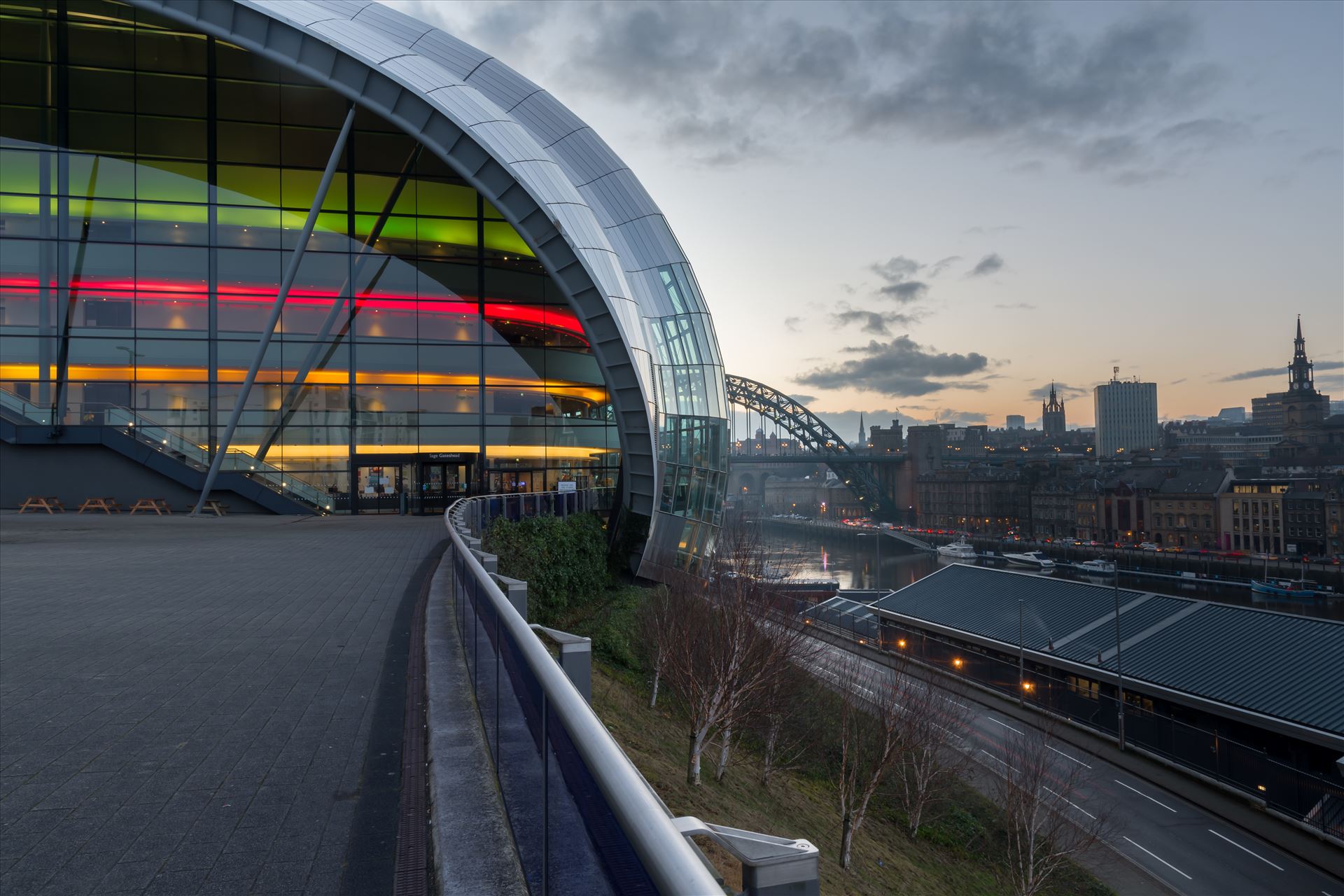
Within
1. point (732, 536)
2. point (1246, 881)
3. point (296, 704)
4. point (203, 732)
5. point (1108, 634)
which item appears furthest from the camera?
point (1108, 634)

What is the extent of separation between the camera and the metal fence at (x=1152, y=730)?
1113 inches

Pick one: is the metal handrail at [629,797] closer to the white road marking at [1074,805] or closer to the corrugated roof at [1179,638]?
the white road marking at [1074,805]

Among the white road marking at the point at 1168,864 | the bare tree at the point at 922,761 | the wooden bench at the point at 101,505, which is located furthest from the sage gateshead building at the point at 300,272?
the white road marking at the point at 1168,864

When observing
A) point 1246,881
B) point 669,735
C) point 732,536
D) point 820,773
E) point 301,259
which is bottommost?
point 1246,881

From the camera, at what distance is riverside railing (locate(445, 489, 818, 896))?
162 cm

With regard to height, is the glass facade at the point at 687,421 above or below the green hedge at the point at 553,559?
Result: above

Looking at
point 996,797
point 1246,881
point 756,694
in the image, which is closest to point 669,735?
point 756,694

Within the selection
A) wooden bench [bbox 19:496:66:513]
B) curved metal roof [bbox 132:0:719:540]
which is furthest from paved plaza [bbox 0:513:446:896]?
wooden bench [bbox 19:496:66:513]

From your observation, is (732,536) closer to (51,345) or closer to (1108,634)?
(1108,634)

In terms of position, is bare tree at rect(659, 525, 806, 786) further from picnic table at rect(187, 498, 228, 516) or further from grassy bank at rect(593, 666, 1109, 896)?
picnic table at rect(187, 498, 228, 516)

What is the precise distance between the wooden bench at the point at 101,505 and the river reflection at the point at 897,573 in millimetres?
50332

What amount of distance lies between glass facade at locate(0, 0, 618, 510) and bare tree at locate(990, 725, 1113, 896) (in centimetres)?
1461

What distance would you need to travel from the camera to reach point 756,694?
80.6 ft

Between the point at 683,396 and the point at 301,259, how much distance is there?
1895 cm
